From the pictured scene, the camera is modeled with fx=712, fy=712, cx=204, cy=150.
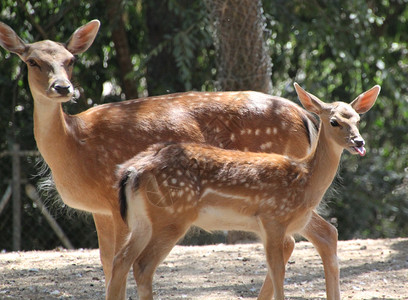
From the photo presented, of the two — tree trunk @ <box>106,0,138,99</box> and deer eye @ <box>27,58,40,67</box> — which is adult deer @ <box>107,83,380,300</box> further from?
tree trunk @ <box>106,0,138,99</box>

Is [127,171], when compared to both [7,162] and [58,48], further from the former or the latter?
[7,162]

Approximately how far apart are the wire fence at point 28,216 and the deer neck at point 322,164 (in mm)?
5376

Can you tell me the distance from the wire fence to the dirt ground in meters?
2.18

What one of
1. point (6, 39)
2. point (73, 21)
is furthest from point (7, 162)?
point (6, 39)

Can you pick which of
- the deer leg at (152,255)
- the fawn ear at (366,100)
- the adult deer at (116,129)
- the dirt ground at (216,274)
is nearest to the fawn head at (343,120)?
the fawn ear at (366,100)

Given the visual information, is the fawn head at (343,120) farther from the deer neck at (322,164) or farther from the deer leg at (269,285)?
the deer leg at (269,285)

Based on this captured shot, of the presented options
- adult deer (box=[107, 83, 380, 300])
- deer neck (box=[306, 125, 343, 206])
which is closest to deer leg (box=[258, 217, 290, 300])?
adult deer (box=[107, 83, 380, 300])

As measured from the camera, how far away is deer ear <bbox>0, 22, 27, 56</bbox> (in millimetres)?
6289

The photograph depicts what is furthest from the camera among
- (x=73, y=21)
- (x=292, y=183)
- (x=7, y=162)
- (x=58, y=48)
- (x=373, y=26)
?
(x=373, y=26)

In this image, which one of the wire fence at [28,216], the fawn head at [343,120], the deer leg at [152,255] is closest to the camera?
the deer leg at [152,255]

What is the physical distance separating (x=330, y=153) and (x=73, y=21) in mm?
7336

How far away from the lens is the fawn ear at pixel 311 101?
5.73m

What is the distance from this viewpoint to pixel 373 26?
1320 centimetres

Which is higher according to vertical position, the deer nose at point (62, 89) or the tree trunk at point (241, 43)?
the deer nose at point (62, 89)
